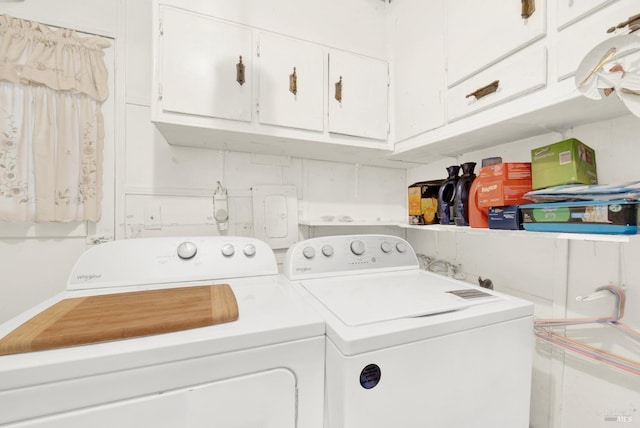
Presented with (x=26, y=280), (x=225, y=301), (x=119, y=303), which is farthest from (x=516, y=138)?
(x=26, y=280)

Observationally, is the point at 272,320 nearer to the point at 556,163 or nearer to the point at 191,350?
the point at 191,350

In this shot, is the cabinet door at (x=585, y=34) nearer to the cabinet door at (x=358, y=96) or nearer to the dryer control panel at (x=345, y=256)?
the cabinet door at (x=358, y=96)

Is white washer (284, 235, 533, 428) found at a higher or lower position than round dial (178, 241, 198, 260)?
lower

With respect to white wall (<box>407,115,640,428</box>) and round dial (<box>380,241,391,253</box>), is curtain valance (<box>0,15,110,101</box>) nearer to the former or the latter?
round dial (<box>380,241,391,253</box>)

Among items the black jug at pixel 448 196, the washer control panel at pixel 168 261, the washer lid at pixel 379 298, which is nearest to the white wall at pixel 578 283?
the black jug at pixel 448 196

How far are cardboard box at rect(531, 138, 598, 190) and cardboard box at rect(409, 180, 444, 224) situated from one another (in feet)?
1.39

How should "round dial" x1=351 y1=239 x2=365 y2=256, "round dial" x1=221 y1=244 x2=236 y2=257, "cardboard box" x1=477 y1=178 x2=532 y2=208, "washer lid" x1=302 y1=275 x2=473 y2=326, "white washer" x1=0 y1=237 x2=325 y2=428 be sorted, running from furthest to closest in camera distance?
"round dial" x1=351 y1=239 x2=365 y2=256 < "round dial" x1=221 y1=244 x2=236 y2=257 < "cardboard box" x1=477 y1=178 x2=532 y2=208 < "washer lid" x1=302 y1=275 x2=473 y2=326 < "white washer" x1=0 y1=237 x2=325 y2=428

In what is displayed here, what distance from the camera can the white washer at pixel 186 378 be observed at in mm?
481

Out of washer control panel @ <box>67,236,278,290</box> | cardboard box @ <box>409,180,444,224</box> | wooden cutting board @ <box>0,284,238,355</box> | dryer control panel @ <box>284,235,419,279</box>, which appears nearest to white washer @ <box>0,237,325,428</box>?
wooden cutting board @ <box>0,284,238,355</box>

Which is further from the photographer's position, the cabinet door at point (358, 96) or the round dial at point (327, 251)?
the cabinet door at point (358, 96)

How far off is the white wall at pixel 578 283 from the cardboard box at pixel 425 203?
0.25m

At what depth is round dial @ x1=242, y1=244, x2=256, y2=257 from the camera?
1.12 meters

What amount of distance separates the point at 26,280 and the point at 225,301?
1.16 meters

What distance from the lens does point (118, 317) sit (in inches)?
25.1
